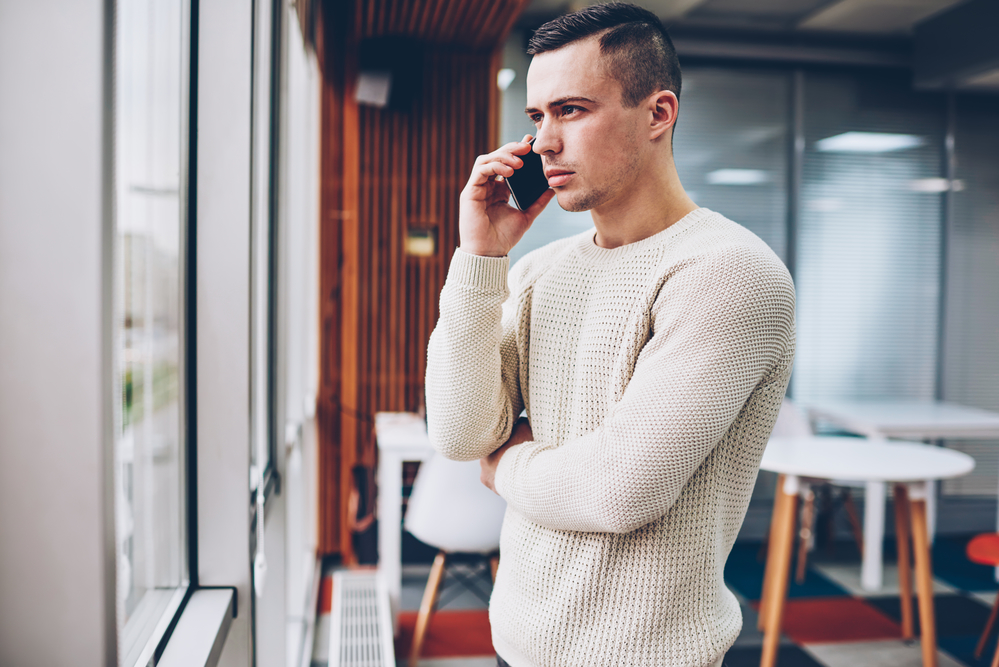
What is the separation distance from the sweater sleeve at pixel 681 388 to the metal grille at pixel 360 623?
180 centimetres

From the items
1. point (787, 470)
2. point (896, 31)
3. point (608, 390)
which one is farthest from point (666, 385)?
point (896, 31)

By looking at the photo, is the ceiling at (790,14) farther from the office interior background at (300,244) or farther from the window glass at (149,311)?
the window glass at (149,311)

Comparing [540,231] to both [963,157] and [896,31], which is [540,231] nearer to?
[896,31]

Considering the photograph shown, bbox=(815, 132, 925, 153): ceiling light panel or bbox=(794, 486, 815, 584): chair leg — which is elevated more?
bbox=(815, 132, 925, 153): ceiling light panel

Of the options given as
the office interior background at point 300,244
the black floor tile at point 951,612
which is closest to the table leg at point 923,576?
the black floor tile at point 951,612

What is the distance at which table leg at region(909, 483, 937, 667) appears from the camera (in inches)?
109

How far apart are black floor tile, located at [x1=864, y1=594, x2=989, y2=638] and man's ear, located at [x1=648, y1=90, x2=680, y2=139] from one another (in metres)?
3.23

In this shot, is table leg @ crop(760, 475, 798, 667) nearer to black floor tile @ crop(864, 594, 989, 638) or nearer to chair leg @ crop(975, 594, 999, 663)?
chair leg @ crop(975, 594, 999, 663)

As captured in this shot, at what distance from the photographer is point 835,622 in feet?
11.1

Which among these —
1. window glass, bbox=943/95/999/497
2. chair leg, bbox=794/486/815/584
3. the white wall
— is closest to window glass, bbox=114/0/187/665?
the white wall

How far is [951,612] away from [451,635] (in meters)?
2.46

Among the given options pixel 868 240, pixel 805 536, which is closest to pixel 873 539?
pixel 805 536

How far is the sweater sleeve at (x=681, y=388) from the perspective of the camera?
93 centimetres

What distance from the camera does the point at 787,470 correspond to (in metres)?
2.76
